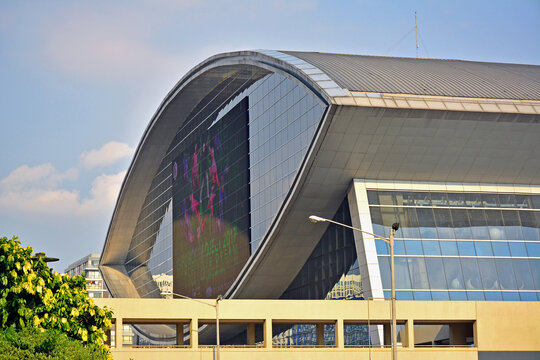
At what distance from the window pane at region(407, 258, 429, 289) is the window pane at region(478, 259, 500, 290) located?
419 centimetres

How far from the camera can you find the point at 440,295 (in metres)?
63.1

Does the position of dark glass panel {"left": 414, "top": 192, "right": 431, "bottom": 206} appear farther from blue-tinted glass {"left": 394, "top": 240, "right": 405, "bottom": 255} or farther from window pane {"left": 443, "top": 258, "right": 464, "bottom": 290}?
window pane {"left": 443, "top": 258, "right": 464, "bottom": 290}

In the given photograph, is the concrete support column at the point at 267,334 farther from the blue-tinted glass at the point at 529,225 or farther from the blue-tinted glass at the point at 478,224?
the blue-tinted glass at the point at 529,225

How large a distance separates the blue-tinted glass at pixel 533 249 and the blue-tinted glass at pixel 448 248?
213 inches

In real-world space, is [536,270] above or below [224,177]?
below

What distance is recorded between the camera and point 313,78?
62.0 metres

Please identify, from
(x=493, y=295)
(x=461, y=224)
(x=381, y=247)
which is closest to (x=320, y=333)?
(x=381, y=247)

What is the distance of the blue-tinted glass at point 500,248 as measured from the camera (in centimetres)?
6562

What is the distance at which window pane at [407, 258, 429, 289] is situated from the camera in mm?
62938

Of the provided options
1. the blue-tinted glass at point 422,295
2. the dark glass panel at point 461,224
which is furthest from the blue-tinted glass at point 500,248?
the blue-tinted glass at point 422,295

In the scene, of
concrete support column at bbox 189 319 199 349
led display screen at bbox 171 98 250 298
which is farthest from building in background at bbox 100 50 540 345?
concrete support column at bbox 189 319 199 349

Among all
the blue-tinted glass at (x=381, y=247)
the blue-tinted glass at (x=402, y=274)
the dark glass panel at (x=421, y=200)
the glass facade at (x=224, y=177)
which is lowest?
→ the blue-tinted glass at (x=402, y=274)

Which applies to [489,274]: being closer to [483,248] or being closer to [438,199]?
[483,248]

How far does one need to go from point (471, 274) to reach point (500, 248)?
3.27 m
